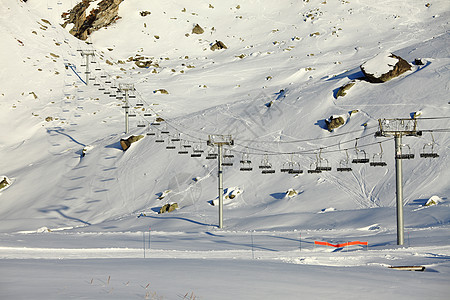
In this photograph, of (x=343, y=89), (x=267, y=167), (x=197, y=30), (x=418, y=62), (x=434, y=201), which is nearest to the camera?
(x=434, y=201)

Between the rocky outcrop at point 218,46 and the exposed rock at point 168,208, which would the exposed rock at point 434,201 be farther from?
the rocky outcrop at point 218,46

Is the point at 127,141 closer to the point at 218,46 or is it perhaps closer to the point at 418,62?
the point at 418,62

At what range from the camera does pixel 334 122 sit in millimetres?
56750

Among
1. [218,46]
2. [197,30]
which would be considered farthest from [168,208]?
[197,30]

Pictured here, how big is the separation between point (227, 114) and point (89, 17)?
6041cm

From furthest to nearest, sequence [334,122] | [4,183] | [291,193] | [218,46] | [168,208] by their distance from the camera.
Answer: [218,46] → [4,183] → [334,122] → [168,208] → [291,193]

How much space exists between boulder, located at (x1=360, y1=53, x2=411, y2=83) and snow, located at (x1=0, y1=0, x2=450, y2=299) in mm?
465

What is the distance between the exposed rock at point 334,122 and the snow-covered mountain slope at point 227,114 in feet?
1.80

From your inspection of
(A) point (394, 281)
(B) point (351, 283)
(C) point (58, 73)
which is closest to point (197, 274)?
(B) point (351, 283)

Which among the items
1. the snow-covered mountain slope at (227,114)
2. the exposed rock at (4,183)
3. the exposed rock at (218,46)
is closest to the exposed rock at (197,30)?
the snow-covered mountain slope at (227,114)

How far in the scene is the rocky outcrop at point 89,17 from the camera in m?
112

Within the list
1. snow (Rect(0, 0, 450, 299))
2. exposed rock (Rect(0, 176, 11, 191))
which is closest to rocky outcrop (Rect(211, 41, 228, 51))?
snow (Rect(0, 0, 450, 299))

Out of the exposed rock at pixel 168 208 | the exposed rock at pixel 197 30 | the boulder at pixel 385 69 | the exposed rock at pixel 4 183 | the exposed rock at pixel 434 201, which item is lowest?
the exposed rock at pixel 168 208

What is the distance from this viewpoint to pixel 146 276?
15.7 m
